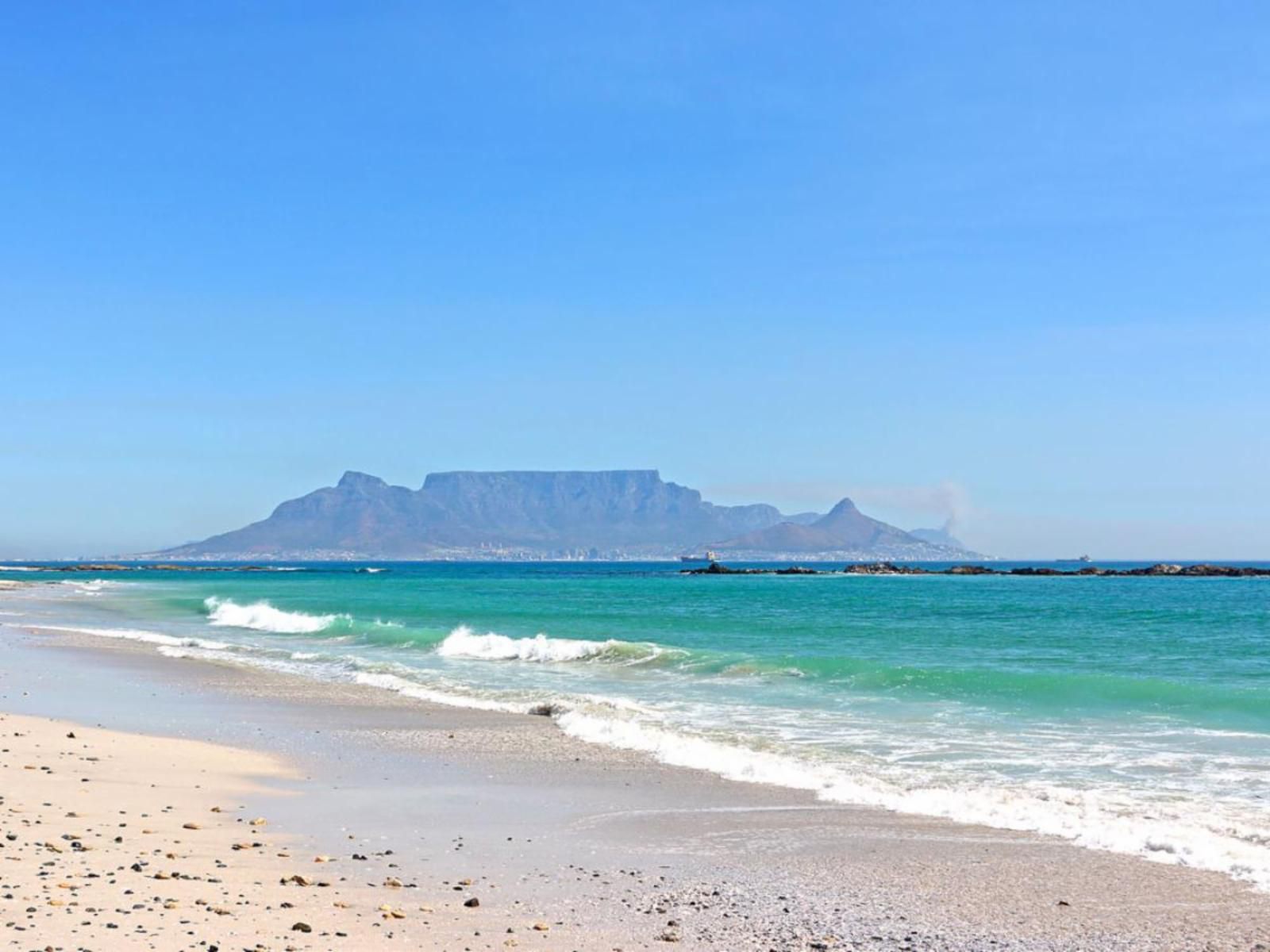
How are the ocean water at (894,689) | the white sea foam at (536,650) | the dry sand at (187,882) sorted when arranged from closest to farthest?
1. the dry sand at (187,882)
2. the ocean water at (894,689)
3. the white sea foam at (536,650)

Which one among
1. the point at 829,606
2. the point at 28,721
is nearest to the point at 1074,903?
the point at 28,721

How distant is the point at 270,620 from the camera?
4744 cm

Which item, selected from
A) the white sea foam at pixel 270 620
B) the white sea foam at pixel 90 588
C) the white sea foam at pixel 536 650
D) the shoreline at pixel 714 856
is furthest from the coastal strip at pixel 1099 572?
the shoreline at pixel 714 856

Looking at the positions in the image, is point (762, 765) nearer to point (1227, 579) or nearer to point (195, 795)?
point (195, 795)

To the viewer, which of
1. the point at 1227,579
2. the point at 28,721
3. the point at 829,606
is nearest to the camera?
the point at 28,721

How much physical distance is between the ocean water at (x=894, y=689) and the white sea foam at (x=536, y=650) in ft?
0.37

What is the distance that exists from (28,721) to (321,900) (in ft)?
35.9

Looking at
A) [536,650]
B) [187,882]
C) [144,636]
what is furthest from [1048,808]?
[144,636]

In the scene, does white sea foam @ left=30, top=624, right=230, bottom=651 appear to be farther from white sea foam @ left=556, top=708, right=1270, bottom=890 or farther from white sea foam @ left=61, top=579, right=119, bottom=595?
white sea foam @ left=61, top=579, right=119, bottom=595

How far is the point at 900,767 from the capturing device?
13.6 metres

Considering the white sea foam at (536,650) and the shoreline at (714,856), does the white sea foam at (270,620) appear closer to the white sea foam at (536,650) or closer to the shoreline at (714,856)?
the white sea foam at (536,650)

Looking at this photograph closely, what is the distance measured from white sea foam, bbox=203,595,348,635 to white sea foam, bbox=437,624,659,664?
35.0 ft

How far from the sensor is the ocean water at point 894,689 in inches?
461

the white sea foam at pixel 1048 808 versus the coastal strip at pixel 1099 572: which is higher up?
the white sea foam at pixel 1048 808
